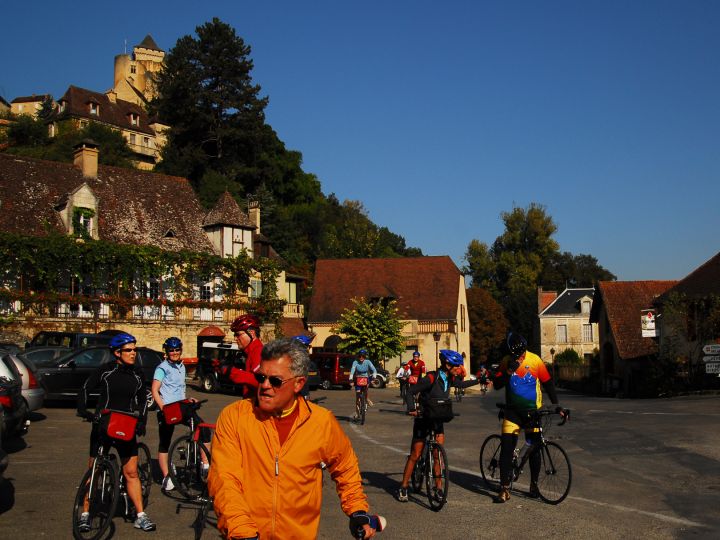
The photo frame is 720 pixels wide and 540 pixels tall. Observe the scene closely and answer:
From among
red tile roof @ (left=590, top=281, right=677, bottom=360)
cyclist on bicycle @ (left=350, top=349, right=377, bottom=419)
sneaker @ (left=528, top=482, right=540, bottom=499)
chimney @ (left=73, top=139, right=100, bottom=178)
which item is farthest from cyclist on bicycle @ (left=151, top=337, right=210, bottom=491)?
red tile roof @ (left=590, top=281, right=677, bottom=360)

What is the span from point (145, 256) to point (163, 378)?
102ft

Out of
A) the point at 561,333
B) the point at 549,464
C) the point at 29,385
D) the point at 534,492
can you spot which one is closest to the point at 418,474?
the point at 534,492

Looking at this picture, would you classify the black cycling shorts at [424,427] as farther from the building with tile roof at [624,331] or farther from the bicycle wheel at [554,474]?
the building with tile roof at [624,331]

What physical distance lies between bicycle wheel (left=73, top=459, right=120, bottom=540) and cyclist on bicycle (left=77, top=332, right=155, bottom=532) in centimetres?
19

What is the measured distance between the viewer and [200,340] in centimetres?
4200

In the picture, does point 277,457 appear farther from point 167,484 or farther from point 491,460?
point 491,460

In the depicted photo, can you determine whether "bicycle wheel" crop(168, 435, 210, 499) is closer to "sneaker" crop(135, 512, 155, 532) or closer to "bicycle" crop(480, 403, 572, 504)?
"sneaker" crop(135, 512, 155, 532)

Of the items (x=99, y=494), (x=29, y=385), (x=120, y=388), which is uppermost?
(x=120, y=388)

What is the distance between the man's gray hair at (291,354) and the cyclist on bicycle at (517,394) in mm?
5654

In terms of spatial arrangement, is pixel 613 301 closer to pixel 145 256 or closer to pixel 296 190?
pixel 145 256

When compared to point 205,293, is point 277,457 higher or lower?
lower

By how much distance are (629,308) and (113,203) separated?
28.9m

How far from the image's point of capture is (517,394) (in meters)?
9.73

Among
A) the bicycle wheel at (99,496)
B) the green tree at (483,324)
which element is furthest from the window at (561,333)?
the bicycle wheel at (99,496)
